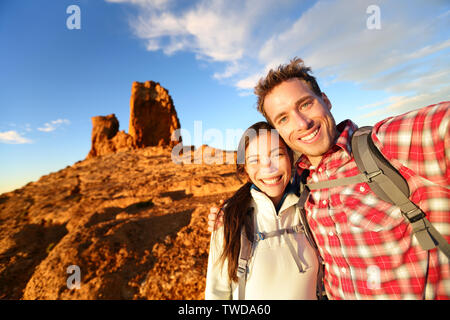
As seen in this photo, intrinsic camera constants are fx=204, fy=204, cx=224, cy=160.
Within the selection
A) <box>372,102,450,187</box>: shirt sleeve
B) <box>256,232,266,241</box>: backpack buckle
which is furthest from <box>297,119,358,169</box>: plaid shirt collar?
<box>256,232,266,241</box>: backpack buckle

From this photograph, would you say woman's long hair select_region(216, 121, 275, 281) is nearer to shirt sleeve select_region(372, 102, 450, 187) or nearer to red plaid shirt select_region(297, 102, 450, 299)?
red plaid shirt select_region(297, 102, 450, 299)

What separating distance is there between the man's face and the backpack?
1.10ft

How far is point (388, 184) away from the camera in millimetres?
1476

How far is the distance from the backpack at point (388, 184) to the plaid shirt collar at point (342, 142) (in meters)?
0.12

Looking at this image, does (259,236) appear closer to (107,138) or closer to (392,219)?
(392,219)

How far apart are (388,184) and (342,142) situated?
50 centimetres

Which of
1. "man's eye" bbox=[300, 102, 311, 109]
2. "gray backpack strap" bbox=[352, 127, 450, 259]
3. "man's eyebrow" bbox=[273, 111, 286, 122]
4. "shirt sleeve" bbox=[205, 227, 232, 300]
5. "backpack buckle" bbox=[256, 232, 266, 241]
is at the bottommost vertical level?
"shirt sleeve" bbox=[205, 227, 232, 300]

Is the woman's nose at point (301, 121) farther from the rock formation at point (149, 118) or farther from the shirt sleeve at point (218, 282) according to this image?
the rock formation at point (149, 118)

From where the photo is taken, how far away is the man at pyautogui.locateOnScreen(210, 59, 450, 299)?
50.6 inches

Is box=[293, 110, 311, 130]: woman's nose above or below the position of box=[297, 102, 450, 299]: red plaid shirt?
above

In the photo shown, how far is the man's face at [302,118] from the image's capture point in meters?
2.00

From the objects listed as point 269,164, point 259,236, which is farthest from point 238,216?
point 269,164
